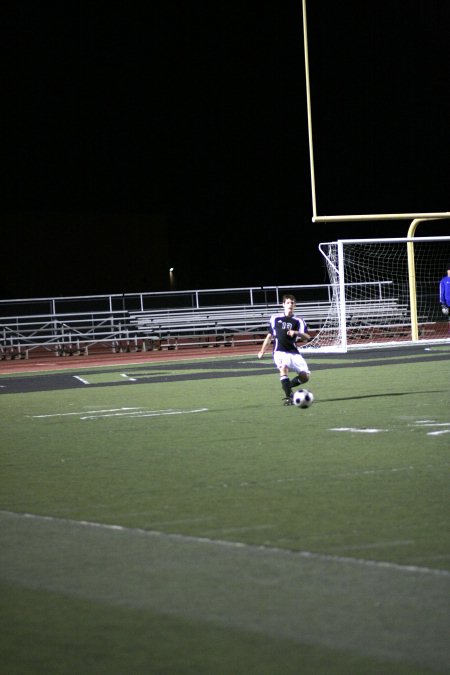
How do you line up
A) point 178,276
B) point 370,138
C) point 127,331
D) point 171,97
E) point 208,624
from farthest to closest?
point 178,276, point 370,138, point 171,97, point 127,331, point 208,624

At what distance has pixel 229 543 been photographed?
694 cm

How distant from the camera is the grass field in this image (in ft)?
15.9

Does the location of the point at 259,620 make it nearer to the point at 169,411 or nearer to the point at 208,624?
the point at 208,624

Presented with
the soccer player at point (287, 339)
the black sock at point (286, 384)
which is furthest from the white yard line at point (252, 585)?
the black sock at point (286, 384)

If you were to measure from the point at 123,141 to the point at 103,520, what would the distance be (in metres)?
40.9

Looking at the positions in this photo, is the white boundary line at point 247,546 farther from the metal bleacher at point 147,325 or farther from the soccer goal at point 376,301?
the metal bleacher at point 147,325

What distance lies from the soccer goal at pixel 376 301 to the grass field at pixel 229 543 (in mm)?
14690

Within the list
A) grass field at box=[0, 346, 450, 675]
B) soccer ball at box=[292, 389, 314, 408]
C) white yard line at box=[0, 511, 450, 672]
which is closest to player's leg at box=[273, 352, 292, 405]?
soccer ball at box=[292, 389, 314, 408]

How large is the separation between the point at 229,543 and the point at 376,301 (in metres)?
29.9

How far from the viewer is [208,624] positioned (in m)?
5.20

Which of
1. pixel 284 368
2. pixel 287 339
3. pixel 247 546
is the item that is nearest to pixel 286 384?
pixel 284 368

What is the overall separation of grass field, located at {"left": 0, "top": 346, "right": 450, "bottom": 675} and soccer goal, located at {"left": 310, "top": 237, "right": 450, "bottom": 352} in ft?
48.2

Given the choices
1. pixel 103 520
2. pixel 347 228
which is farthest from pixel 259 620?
pixel 347 228

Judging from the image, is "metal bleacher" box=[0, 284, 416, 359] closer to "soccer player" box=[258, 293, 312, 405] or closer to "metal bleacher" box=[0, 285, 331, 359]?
"metal bleacher" box=[0, 285, 331, 359]
